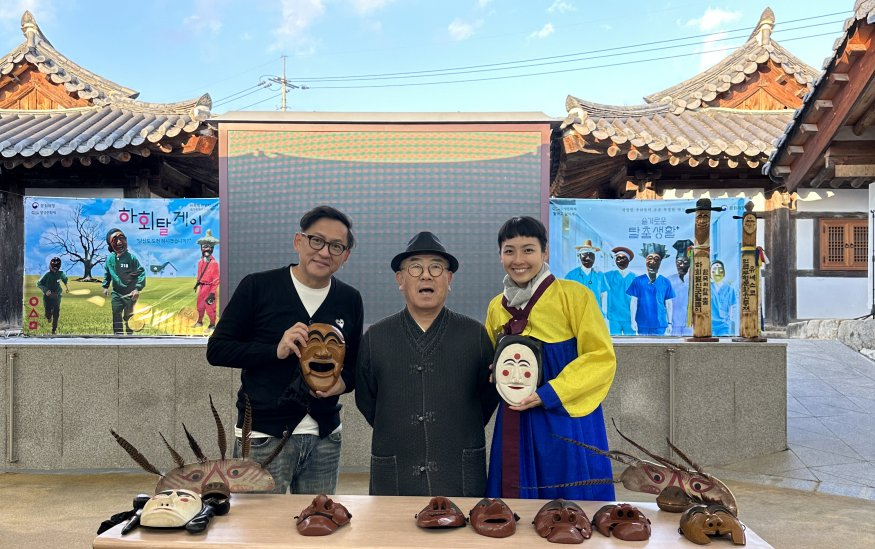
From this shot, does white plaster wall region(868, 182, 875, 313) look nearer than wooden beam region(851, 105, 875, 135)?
No

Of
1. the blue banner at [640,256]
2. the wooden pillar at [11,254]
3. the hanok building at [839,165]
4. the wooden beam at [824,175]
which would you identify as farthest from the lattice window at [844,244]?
the wooden pillar at [11,254]

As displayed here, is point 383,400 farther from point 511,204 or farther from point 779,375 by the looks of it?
point 779,375

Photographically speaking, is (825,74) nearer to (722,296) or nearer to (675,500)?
(722,296)

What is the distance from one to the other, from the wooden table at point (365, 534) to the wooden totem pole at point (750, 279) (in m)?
3.70

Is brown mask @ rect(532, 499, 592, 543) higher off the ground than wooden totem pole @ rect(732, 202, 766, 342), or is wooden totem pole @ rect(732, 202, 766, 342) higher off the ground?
wooden totem pole @ rect(732, 202, 766, 342)

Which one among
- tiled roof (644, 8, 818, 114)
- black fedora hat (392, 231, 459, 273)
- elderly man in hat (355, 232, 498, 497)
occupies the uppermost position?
tiled roof (644, 8, 818, 114)

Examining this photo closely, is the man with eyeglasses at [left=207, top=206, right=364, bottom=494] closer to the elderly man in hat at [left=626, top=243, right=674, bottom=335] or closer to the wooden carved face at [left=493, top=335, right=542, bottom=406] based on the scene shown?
the wooden carved face at [left=493, top=335, right=542, bottom=406]

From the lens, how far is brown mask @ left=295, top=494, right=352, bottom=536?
A: 179 centimetres

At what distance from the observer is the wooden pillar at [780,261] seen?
9.52m

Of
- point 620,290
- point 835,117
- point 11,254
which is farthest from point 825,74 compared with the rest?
point 11,254

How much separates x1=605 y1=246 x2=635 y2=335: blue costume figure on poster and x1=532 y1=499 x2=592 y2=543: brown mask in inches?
234

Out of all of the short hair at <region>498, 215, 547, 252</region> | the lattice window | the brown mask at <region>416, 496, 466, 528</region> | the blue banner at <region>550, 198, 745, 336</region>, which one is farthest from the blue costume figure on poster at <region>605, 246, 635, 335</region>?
the brown mask at <region>416, 496, 466, 528</region>

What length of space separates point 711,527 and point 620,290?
6.16m

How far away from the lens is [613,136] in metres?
7.95
